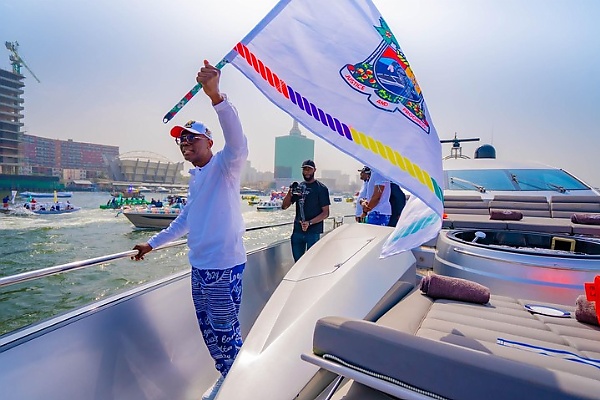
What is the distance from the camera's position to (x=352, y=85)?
3.69ft

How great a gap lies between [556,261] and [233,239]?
7.36ft

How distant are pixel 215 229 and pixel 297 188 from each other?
199 cm

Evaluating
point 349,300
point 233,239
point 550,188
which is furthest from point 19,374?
point 550,188

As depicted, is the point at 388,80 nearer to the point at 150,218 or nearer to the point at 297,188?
the point at 297,188

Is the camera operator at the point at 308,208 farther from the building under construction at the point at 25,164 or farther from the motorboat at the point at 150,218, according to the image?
the building under construction at the point at 25,164

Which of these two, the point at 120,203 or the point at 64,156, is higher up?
the point at 64,156

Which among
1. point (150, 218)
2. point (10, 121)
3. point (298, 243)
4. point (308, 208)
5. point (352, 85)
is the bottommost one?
point (150, 218)

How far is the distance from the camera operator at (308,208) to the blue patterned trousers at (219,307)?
1741 mm

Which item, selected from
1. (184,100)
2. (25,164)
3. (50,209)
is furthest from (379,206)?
(25,164)

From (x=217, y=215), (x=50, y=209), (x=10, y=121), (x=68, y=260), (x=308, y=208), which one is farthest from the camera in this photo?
(x=10, y=121)

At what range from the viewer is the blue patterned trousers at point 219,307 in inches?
61.5

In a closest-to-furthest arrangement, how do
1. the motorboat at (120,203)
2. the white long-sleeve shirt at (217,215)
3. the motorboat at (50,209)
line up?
the white long-sleeve shirt at (217,215) < the motorboat at (50,209) < the motorboat at (120,203)

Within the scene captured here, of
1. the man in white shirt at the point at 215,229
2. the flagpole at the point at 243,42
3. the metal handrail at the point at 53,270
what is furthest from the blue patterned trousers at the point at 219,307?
the flagpole at the point at 243,42

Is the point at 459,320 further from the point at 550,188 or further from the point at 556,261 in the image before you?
the point at 550,188
